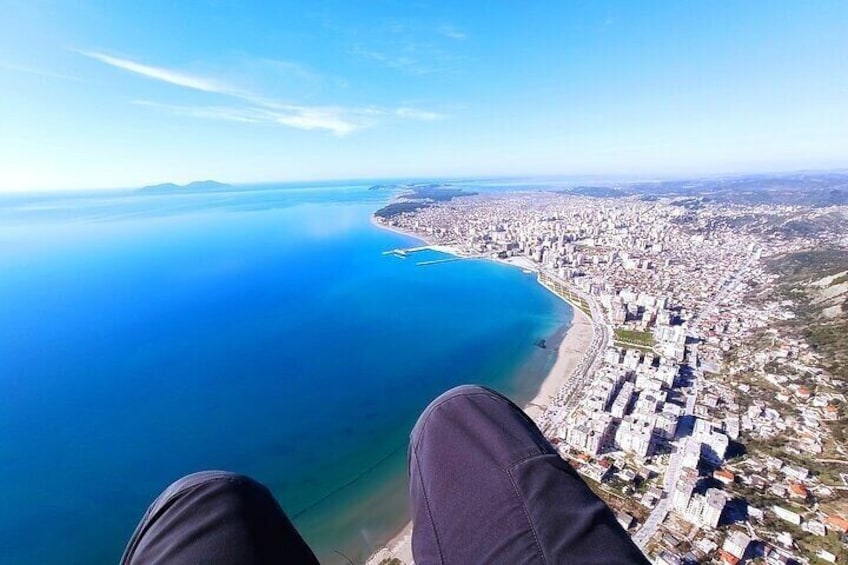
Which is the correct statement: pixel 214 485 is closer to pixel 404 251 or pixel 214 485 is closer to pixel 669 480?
pixel 669 480

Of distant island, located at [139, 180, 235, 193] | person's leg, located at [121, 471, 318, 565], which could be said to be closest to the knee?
person's leg, located at [121, 471, 318, 565]

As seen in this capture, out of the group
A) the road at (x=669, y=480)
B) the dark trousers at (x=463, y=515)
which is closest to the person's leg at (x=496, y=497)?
the dark trousers at (x=463, y=515)

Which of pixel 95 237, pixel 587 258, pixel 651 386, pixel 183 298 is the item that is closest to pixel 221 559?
pixel 651 386

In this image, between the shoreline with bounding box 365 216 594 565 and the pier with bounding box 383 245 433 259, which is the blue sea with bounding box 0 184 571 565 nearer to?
the shoreline with bounding box 365 216 594 565

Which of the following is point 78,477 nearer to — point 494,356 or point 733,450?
point 494,356

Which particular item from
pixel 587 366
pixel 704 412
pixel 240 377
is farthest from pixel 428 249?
pixel 704 412

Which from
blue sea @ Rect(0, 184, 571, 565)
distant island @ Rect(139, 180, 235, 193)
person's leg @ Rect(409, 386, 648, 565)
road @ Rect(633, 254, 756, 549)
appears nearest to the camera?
person's leg @ Rect(409, 386, 648, 565)
